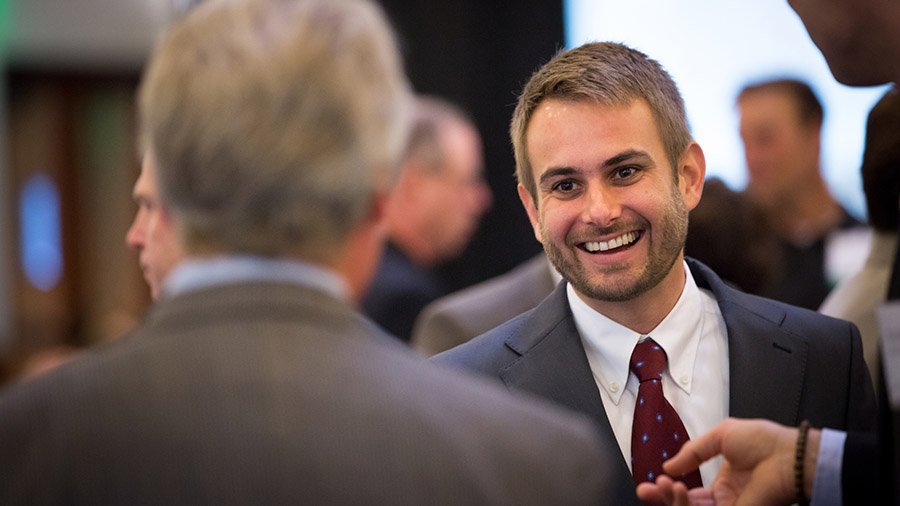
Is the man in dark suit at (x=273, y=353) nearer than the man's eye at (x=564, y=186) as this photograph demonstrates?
Yes

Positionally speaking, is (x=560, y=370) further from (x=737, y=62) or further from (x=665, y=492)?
(x=737, y=62)

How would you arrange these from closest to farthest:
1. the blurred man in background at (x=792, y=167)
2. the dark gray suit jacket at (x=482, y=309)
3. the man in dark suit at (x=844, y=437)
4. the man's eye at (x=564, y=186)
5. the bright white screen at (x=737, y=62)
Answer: the man in dark suit at (x=844, y=437)
the man's eye at (x=564, y=186)
the dark gray suit jacket at (x=482, y=309)
the bright white screen at (x=737, y=62)
the blurred man in background at (x=792, y=167)

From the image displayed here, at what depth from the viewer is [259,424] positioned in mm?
1233

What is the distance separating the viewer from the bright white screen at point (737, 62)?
454 centimetres

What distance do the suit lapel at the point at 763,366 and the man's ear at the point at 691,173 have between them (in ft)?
0.73

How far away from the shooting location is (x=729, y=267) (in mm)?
3260

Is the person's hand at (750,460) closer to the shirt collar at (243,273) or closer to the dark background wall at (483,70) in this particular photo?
the shirt collar at (243,273)

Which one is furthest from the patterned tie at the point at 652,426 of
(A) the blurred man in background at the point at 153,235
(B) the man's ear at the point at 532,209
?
(A) the blurred man in background at the point at 153,235

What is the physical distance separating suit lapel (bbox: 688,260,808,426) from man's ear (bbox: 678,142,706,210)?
0.22 metres

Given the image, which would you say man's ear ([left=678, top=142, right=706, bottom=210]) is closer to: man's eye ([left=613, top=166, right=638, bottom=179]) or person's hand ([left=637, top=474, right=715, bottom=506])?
man's eye ([left=613, top=166, right=638, bottom=179])

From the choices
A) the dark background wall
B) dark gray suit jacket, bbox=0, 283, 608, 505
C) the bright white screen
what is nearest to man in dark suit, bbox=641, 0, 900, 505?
dark gray suit jacket, bbox=0, 283, 608, 505

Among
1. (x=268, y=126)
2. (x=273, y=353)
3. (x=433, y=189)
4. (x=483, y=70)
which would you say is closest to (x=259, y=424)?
(x=273, y=353)

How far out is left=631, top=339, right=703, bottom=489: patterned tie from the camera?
6.64 ft

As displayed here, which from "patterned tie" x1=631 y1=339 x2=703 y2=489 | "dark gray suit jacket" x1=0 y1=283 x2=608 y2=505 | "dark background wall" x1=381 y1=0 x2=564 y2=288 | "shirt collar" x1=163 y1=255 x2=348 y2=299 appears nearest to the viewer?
"dark gray suit jacket" x1=0 y1=283 x2=608 y2=505
